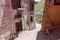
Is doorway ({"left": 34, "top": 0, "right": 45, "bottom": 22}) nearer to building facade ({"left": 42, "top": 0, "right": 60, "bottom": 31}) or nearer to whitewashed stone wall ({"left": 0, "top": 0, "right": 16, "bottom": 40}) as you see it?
building facade ({"left": 42, "top": 0, "right": 60, "bottom": 31})

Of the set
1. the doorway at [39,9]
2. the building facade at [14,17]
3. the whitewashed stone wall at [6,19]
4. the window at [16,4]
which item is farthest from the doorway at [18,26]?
the doorway at [39,9]

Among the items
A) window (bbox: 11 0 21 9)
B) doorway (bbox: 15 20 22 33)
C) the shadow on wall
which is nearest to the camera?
window (bbox: 11 0 21 9)

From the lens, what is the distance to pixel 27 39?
194 cm

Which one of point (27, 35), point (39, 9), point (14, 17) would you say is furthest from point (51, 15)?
point (14, 17)

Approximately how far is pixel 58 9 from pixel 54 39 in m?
0.73

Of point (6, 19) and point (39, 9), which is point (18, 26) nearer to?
point (6, 19)

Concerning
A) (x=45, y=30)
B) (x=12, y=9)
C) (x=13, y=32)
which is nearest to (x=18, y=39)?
(x=13, y=32)

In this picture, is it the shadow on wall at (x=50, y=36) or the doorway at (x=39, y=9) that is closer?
the shadow on wall at (x=50, y=36)

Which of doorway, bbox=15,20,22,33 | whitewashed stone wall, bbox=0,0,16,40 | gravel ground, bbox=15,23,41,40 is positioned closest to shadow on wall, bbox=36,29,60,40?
gravel ground, bbox=15,23,41,40

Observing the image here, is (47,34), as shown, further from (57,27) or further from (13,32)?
(13,32)

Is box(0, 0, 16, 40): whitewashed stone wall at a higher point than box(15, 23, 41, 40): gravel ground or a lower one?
higher

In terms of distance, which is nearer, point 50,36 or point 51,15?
point 50,36

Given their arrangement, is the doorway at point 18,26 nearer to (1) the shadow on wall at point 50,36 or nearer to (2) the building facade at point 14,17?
(2) the building facade at point 14,17

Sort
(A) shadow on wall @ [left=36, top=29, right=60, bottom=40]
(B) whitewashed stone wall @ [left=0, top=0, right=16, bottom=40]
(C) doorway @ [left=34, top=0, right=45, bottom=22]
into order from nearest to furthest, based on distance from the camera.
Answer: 1. (B) whitewashed stone wall @ [left=0, top=0, right=16, bottom=40]
2. (A) shadow on wall @ [left=36, top=29, right=60, bottom=40]
3. (C) doorway @ [left=34, top=0, right=45, bottom=22]
